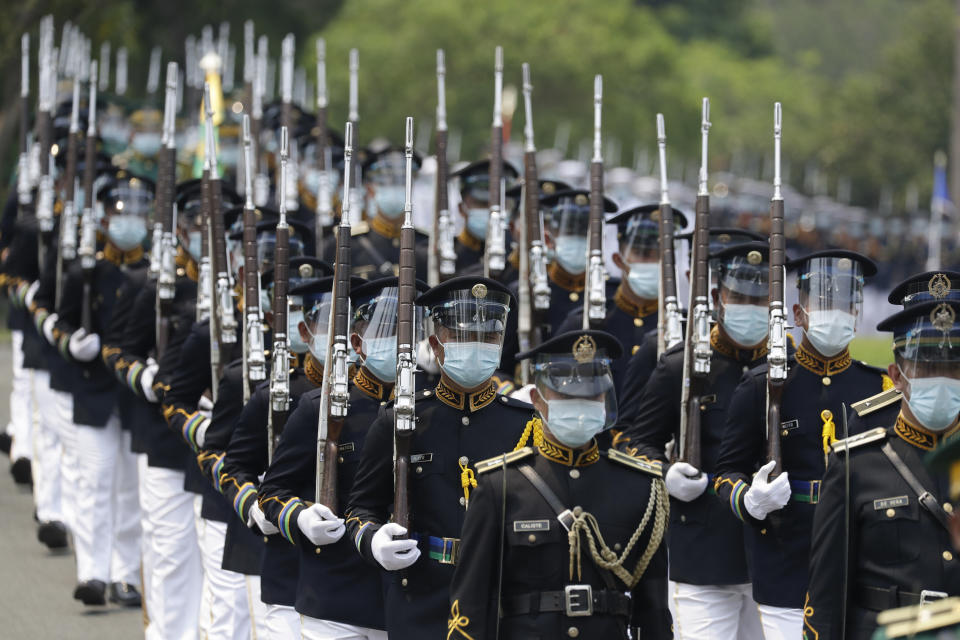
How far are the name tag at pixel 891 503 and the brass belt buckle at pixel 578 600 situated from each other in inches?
35.1

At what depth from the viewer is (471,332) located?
5926 millimetres

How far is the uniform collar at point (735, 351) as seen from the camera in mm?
7426

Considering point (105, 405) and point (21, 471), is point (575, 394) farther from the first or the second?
point (21, 471)

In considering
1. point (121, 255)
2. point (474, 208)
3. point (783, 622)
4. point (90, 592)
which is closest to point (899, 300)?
point (783, 622)

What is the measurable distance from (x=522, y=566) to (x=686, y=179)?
43530mm

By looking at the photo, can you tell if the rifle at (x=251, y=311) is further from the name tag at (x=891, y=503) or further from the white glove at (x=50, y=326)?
the white glove at (x=50, y=326)

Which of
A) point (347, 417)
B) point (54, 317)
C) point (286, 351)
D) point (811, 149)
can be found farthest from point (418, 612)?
point (811, 149)

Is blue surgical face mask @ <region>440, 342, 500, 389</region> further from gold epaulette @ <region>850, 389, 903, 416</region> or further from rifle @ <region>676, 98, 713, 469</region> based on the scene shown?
rifle @ <region>676, 98, 713, 469</region>

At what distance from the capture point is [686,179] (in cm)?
4822

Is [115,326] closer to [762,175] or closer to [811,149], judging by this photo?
[762,175]

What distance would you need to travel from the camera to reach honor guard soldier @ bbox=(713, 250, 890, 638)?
6691 mm

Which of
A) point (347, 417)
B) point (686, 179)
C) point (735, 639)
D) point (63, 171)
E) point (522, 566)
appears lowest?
point (735, 639)

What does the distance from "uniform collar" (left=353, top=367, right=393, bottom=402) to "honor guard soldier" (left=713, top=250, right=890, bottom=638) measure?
4.30ft

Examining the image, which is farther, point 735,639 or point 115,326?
point 115,326
